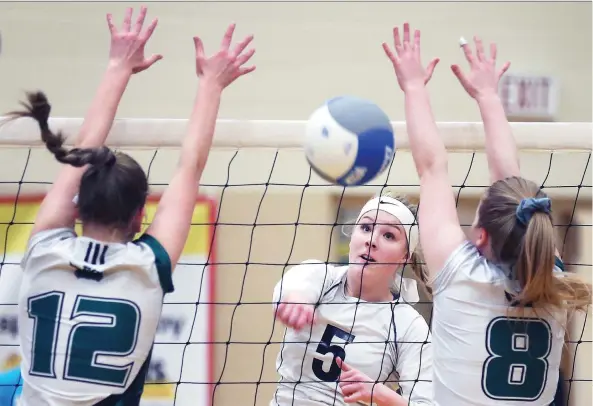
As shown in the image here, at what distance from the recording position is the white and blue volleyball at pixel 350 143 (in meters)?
2.17

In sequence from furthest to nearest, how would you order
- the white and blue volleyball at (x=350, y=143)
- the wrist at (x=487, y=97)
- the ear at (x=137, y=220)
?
the wrist at (x=487, y=97) → the white and blue volleyball at (x=350, y=143) → the ear at (x=137, y=220)

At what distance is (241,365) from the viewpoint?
4684mm

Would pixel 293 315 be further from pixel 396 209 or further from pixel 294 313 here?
pixel 396 209

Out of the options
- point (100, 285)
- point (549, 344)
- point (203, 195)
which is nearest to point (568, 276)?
point (549, 344)

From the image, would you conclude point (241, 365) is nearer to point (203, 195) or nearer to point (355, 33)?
point (203, 195)

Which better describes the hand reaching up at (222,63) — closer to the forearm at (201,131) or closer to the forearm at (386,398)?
the forearm at (201,131)

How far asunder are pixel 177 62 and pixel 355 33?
3.12 feet

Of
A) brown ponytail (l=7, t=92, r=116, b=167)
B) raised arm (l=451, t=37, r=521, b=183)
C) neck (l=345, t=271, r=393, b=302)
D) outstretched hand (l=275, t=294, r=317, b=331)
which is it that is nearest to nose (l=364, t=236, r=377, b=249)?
neck (l=345, t=271, r=393, b=302)

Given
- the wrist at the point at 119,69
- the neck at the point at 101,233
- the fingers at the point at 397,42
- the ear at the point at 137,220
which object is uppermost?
the fingers at the point at 397,42

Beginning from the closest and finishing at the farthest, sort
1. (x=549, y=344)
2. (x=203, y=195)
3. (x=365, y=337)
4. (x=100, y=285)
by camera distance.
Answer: (x=100, y=285) < (x=549, y=344) < (x=365, y=337) < (x=203, y=195)

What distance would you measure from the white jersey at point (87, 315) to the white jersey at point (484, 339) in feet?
2.10

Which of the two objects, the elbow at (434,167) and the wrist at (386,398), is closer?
the elbow at (434,167)

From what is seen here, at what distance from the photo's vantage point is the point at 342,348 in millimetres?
2699

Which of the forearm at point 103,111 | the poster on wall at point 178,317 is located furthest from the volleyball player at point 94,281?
the poster on wall at point 178,317
